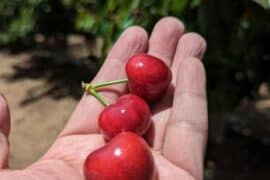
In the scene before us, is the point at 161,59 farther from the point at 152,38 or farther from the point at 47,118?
the point at 47,118

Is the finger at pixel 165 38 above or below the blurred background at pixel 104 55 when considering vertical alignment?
above

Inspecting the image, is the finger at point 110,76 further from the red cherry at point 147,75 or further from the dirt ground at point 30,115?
the dirt ground at point 30,115

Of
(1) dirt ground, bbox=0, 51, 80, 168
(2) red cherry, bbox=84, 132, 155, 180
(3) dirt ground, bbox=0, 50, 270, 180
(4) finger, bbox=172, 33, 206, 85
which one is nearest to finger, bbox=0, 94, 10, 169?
(2) red cherry, bbox=84, 132, 155, 180

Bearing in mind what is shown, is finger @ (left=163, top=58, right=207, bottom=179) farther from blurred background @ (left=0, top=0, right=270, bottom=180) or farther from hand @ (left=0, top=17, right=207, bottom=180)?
blurred background @ (left=0, top=0, right=270, bottom=180)

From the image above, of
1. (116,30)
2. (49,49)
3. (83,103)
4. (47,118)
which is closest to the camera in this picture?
(83,103)

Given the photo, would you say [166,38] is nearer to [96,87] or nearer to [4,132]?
[96,87]

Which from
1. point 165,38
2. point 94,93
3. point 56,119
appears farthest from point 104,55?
point 56,119

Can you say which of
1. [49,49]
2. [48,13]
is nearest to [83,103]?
[48,13]

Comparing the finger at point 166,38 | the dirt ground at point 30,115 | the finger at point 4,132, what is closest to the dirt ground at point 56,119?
the dirt ground at point 30,115
